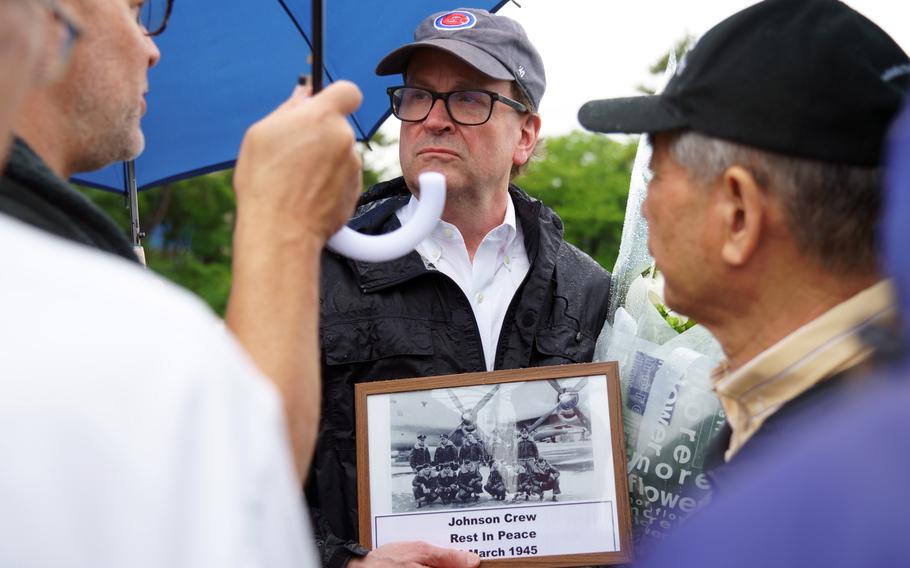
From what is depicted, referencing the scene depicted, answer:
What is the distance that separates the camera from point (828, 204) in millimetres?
1830

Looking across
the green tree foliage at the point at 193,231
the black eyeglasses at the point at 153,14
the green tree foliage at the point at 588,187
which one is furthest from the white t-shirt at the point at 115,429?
the green tree foliage at the point at 588,187

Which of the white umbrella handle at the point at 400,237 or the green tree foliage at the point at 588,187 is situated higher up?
the green tree foliage at the point at 588,187

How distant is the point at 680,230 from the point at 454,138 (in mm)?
1619

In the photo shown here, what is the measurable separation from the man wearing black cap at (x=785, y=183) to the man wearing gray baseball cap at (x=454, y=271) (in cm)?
104

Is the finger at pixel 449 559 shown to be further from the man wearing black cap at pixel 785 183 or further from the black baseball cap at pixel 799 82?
the black baseball cap at pixel 799 82

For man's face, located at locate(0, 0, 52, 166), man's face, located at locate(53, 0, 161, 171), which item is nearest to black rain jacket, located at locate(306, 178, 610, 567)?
man's face, located at locate(53, 0, 161, 171)

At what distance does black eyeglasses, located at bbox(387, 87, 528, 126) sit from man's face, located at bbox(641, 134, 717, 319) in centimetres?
154

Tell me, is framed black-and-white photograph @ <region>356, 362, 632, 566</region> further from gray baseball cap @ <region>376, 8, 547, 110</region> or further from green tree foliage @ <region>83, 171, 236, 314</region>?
green tree foliage @ <region>83, 171, 236, 314</region>

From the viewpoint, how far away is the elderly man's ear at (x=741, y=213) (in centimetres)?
188

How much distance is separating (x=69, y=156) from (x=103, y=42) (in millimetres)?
236

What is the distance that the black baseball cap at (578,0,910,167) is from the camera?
181 centimetres

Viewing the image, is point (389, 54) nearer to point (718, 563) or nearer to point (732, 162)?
point (732, 162)

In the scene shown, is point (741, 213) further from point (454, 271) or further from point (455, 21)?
point (455, 21)

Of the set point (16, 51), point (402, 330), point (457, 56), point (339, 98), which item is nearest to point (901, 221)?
point (16, 51)
